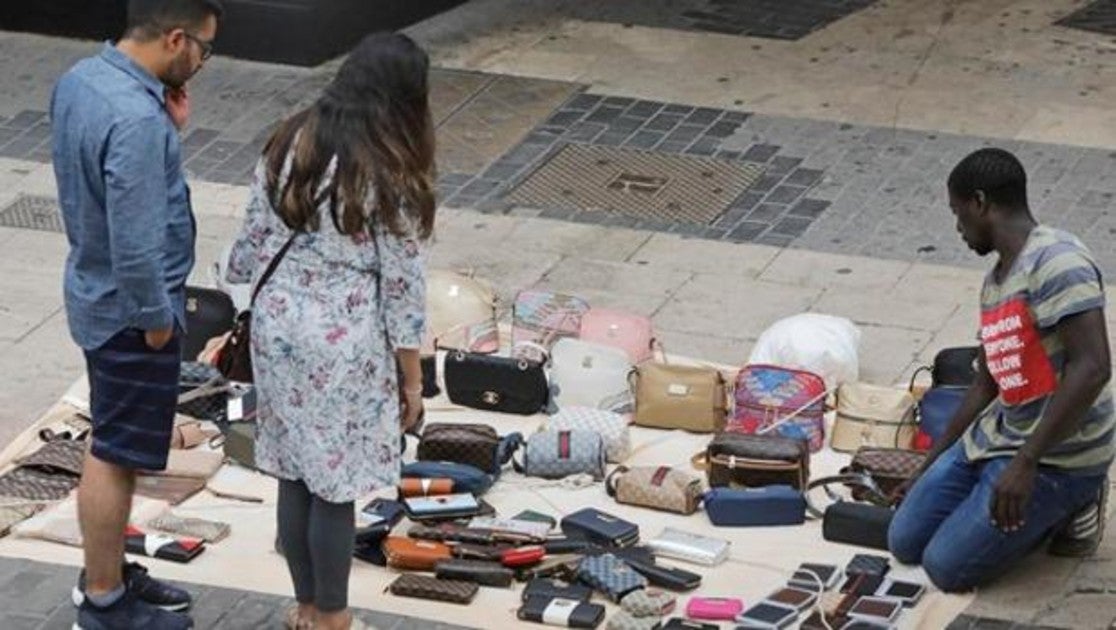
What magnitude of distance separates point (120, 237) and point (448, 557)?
5.50 feet

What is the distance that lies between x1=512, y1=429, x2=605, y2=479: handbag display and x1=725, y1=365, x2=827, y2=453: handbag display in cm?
57

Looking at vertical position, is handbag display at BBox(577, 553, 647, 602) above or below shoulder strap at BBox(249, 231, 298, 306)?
below

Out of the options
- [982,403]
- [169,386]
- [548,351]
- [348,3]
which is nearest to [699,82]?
[348,3]

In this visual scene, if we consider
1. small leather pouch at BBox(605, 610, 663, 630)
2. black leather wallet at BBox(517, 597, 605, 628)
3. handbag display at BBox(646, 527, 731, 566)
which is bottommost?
handbag display at BBox(646, 527, 731, 566)

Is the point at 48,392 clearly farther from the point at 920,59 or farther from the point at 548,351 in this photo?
the point at 920,59

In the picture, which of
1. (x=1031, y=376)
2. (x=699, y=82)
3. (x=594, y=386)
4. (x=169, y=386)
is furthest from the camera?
(x=699, y=82)

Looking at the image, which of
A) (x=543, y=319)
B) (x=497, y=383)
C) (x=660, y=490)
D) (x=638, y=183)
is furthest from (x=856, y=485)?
(x=638, y=183)

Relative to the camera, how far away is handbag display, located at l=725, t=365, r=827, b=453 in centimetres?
922

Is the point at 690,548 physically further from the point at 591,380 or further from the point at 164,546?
the point at 164,546

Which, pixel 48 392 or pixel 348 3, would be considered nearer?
pixel 48 392

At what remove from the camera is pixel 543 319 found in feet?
33.1

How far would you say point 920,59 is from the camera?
1416cm

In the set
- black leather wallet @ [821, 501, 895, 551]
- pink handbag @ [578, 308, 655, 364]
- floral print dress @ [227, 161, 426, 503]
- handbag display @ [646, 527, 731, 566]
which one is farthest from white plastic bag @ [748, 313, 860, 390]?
floral print dress @ [227, 161, 426, 503]

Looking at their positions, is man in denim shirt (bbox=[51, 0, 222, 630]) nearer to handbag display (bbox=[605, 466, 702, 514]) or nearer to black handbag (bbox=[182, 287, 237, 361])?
handbag display (bbox=[605, 466, 702, 514])
